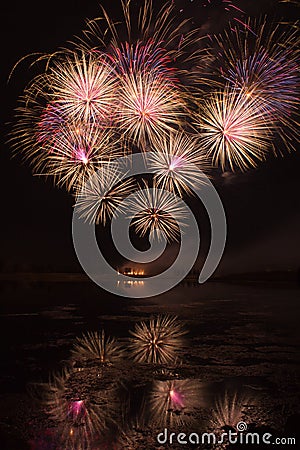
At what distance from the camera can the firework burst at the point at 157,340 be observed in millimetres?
7336

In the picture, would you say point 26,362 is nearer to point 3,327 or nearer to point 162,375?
point 162,375

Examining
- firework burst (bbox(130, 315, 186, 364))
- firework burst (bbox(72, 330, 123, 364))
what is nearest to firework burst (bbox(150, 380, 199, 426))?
firework burst (bbox(130, 315, 186, 364))

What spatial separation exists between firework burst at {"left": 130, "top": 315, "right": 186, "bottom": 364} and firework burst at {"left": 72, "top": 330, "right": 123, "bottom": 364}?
378 millimetres

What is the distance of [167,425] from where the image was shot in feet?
13.8

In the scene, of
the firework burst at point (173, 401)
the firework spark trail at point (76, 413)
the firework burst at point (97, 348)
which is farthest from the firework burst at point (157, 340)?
the firework spark trail at point (76, 413)

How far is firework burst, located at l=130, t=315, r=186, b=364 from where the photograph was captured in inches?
289

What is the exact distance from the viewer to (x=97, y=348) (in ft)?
26.5

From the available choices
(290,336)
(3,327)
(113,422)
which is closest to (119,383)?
(113,422)

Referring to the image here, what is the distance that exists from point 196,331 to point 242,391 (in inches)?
194

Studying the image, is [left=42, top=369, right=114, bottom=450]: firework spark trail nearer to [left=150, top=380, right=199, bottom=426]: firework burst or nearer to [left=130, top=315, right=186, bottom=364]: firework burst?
[left=150, top=380, right=199, bottom=426]: firework burst

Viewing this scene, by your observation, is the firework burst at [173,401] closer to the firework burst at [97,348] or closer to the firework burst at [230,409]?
the firework burst at [230,409]

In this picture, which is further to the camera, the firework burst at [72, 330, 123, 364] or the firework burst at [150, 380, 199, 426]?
the firework burst at [72, 330, 123, 364]

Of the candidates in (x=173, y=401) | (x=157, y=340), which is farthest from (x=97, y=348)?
(x=173, y=401)

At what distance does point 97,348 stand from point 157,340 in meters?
1.53
